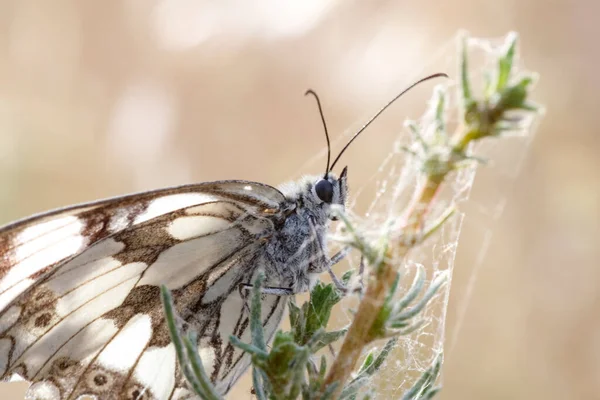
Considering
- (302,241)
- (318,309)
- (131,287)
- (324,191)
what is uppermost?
(324,191)

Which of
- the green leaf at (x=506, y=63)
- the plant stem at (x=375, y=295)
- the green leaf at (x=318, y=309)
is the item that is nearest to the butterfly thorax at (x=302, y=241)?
the green leaf at (x=318, y=309)

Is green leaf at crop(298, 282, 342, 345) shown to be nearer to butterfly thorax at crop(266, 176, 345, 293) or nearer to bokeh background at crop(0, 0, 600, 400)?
butterfly thorax at crop(266, 176, 345, 293)

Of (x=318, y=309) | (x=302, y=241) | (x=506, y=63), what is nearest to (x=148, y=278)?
(x=302, y=241)

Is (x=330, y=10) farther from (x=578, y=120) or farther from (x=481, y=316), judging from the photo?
(x=481, y=316)

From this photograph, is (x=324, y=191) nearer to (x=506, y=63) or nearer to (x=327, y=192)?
(x=327, y=192)

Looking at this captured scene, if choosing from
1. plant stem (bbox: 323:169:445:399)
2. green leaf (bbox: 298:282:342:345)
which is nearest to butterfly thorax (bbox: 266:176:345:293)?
green leaf (bbox: 298:282:342:345)

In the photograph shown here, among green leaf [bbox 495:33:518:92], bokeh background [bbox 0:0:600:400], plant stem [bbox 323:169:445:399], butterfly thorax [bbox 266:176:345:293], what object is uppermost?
bokeh background [bbox 0:0:600:400]

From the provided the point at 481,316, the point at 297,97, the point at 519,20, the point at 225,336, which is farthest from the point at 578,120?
the point at 225,336
